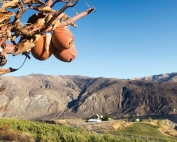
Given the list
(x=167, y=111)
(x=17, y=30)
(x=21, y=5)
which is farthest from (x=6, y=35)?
(x=167, y=111)

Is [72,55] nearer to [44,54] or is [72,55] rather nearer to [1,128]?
[44,54]

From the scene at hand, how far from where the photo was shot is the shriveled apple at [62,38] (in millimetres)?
1496

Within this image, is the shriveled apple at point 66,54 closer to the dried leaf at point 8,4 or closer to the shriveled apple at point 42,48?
the shriveled apple at point 42,48

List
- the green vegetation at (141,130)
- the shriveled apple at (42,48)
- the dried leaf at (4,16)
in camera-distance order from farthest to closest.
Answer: the green vegetation at (141,130), the shriveled apple at (42,48), the dried leaf at (4,16)

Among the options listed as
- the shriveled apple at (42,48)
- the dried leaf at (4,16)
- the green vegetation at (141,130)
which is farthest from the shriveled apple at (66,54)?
the green vegetation at (141,130)

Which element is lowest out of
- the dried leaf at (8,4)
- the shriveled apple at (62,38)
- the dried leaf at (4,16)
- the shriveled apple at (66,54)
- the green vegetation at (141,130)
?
the green vegetation at (141,130)

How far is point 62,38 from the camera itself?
1.50 meters

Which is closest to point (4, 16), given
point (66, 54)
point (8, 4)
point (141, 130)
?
point (8, 4)

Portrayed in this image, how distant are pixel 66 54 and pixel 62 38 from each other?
12 centimetres

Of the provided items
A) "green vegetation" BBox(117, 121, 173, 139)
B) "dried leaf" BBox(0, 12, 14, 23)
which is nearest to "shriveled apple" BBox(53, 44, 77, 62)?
"dried leaf" BBox(0, 12, 14, 23)

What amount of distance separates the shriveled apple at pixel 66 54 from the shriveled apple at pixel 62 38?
48mm

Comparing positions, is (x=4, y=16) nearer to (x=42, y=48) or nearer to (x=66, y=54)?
(x=42, y=48)

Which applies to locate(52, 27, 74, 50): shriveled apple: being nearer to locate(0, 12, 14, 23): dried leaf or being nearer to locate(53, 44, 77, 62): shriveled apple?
locate(53, 44, 77, 62): shriveled apple

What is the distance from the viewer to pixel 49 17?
1.57m
